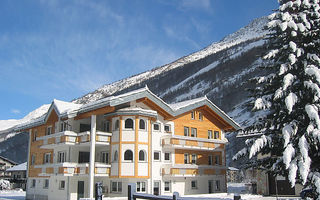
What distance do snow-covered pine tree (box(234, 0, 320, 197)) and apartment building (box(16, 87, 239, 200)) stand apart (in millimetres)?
15859

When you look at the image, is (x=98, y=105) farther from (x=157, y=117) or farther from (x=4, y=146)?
(x=4, y=146)

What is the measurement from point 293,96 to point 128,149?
1907 cm

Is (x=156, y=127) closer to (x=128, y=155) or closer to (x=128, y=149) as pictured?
(x=128, y=149)

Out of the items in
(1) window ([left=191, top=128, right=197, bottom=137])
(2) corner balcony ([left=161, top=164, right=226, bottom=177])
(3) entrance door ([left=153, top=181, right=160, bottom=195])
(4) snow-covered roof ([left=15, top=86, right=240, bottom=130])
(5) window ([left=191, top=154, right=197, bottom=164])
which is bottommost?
(3) entrance door ([left=153, top=181, right=160, bottom=195])

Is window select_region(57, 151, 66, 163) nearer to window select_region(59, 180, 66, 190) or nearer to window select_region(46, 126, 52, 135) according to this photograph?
window select_region(59, 180, 66, 190)

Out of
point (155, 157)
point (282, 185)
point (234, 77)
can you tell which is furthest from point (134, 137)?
point (234, 77)

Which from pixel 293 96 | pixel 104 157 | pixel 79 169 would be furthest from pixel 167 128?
pixel 293 96

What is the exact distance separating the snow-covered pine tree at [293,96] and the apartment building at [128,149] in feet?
52.0

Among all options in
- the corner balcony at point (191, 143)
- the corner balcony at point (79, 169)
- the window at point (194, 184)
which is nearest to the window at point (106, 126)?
the corner balcony at point (79, 169)

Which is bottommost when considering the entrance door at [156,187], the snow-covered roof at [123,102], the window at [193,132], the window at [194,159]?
the entrance door at [156,187]

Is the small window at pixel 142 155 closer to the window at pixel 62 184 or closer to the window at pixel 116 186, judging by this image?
the window at pixel 116 186

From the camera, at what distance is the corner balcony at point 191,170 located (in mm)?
36188

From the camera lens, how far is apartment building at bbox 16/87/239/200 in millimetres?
33875

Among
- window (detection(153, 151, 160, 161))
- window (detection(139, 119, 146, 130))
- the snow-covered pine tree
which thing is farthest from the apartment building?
the snow-covered pine tree
